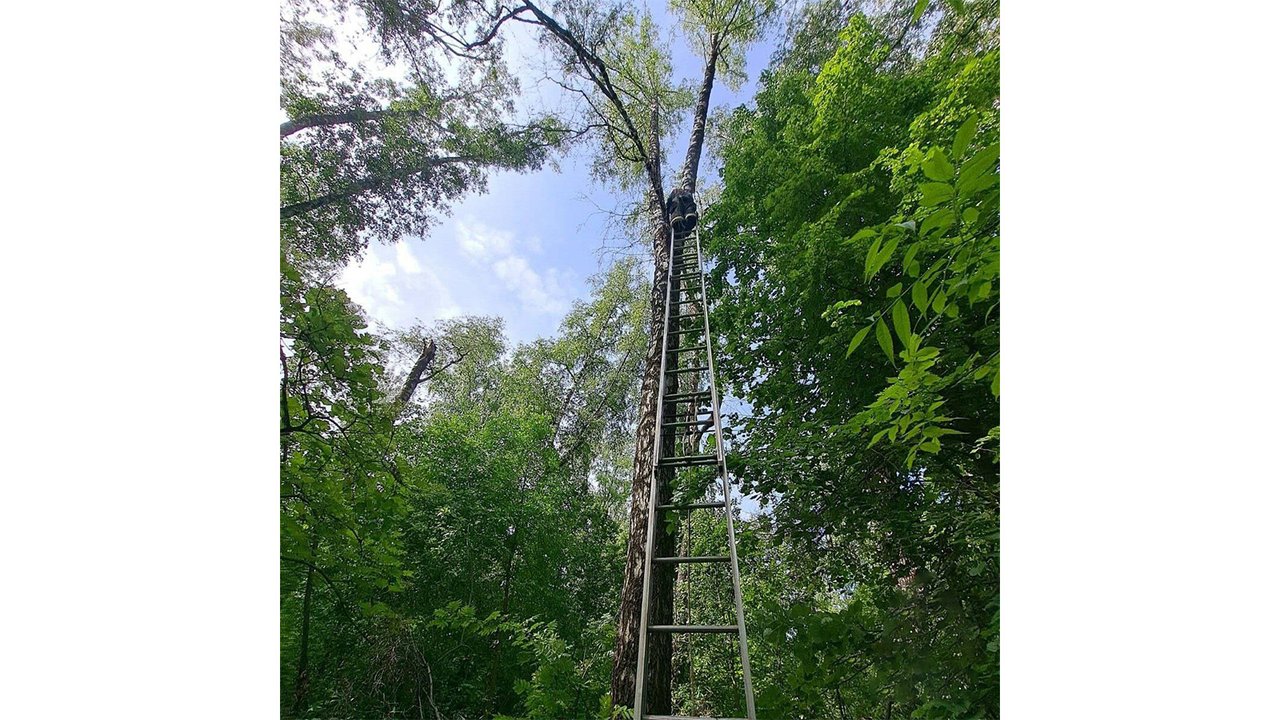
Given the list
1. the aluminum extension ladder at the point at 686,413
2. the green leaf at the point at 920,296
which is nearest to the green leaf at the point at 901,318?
the green leaf at the point at 920,296

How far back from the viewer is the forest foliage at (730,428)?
160 cm

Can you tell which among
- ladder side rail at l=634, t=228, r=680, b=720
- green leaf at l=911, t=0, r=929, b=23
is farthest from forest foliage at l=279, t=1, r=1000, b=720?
ladder side rail at l=634, t=228, r=680, b=720

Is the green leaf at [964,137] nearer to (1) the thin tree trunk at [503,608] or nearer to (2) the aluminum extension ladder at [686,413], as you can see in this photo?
(2) the aluminum extension ladder at [686,413]

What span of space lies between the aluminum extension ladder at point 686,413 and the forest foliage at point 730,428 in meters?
0.22

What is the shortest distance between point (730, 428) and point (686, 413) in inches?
9.5

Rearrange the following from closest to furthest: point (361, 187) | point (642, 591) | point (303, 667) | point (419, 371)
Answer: point (642, 591)
point (303, 667)
point (361, 187)
point (419, 371)

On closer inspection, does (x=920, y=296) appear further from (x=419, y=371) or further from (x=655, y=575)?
(x=419, y=371)

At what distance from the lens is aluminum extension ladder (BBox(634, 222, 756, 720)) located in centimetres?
106

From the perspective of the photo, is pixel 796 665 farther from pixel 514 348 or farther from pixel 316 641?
pixel 514 348

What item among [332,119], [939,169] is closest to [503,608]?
[332,119]

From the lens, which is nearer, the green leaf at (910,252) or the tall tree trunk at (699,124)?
the green leaf at (910,252)

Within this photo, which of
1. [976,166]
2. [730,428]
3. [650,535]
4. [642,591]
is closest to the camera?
[976,166]

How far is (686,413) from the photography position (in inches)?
95.9
